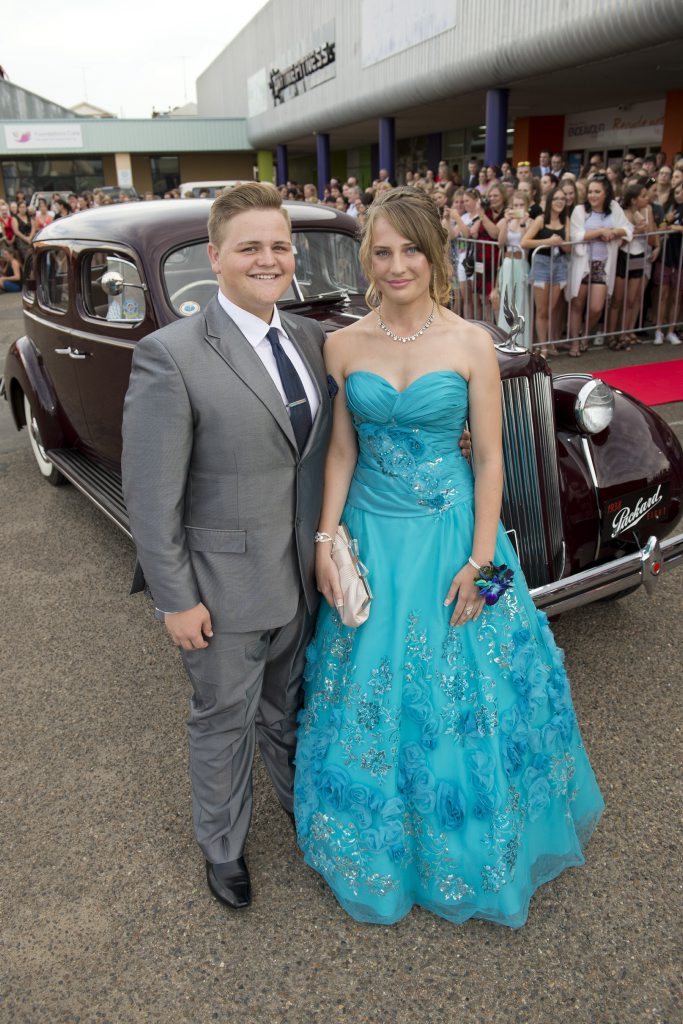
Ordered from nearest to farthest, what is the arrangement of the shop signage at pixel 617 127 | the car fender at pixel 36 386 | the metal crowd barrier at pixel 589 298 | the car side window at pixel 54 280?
the car side window at pixel 54 280 → the car fender at pixel 36 386 → the metal crowd barrier at pixel 589 298 → the shop signage at pixel 617 127

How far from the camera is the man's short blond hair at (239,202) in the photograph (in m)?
1.92

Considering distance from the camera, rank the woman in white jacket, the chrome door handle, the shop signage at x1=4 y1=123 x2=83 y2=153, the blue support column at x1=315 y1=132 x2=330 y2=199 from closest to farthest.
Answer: the chrome door handle → the woman in white jacket → the blue support column at x1=315 y1=132 x2=330 y2=199 → the shop signage at x1=4 y1=123 x2=83 y2=153

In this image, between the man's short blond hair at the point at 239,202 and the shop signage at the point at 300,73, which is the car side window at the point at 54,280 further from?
the shop signage at the point at 300,73

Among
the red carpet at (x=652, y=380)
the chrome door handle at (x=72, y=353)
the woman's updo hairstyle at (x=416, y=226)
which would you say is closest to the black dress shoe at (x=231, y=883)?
the woman's updo hairstyle at (x=416, y=226)

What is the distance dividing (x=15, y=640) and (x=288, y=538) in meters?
2.28

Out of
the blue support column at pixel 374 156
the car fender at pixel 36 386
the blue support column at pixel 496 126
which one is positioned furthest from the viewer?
the blue support column at pixel 374 156

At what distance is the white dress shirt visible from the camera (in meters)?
2.00

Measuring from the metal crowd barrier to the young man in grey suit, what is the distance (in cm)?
631

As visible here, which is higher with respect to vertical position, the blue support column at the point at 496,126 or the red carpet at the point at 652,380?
the blue support column at the point at 496,126

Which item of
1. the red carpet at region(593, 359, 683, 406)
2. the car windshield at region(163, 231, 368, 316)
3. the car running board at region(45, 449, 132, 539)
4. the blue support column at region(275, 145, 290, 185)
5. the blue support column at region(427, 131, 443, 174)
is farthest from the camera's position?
the blue support column at region(275, 145, 290, 185)

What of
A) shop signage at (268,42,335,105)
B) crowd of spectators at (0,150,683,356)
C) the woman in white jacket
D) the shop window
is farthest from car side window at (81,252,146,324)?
the shop window

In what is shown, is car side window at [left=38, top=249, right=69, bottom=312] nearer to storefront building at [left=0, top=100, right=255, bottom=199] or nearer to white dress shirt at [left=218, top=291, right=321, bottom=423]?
white dress shirt at [left=218, top=291, right=321, bottom=423]

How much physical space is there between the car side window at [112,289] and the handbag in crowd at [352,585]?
2324 mm

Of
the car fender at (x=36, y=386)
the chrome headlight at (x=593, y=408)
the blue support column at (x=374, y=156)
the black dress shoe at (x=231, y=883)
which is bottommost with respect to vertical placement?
the black dress shoe at (x=231, y=883)
